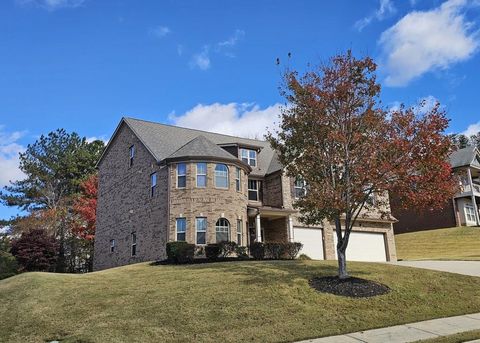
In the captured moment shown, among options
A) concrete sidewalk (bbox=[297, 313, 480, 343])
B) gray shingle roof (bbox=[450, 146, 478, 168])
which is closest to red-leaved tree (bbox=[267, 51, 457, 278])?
concrete sidewalk (bbox=[297, 313, 480, 343])

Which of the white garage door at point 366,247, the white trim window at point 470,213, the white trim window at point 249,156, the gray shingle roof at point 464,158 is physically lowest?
the white garage door at point 366,247

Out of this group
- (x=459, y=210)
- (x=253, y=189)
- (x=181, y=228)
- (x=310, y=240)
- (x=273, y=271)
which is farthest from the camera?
(x=459, y=210)

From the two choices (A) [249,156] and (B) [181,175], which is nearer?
(B) [181,175]

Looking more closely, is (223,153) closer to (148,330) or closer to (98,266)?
(98,266)

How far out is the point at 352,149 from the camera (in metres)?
15.3

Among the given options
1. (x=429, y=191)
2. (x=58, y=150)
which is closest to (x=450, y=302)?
(x=429, y=191)

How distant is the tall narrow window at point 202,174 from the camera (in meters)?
23.9

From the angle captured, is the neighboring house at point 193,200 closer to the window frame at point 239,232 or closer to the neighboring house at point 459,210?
the window frame at point 239,232

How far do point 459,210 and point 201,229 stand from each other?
30.8m

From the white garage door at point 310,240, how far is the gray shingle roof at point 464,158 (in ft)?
69.8

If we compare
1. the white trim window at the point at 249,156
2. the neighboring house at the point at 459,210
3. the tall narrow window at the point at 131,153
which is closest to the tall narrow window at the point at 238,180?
the white trim window at the point at 249,156

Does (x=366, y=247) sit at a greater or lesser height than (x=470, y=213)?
lesser

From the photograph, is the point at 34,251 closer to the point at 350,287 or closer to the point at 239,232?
the point at 239,232

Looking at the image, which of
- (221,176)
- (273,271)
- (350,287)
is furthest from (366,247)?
(350,287)
